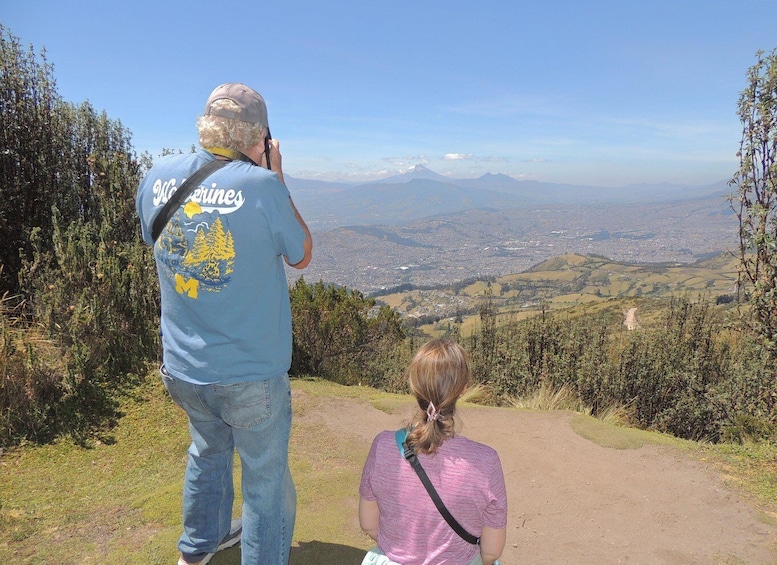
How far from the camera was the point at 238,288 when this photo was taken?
1650 millimetres

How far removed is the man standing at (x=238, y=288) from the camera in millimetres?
1629

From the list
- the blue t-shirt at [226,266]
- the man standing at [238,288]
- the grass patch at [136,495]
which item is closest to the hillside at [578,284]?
the grass patch at [136,495]

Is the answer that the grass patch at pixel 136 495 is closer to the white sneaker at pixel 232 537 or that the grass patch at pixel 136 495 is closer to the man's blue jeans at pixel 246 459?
the white sneaker at pixel 232 537

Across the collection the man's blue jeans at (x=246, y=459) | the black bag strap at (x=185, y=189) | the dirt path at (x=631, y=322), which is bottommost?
the dirt path at (x=631, y=322)

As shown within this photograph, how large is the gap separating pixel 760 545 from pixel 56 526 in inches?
153

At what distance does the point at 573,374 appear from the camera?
243 inches

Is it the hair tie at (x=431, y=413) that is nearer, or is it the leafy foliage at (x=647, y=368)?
the hair tie at (x=431, y=413)

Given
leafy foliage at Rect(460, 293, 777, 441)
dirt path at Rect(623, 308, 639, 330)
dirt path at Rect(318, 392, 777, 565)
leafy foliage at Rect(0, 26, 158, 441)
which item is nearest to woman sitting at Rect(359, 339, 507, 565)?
dirt path at Rect(318, 392, 777, 565)

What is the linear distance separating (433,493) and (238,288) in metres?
0.92

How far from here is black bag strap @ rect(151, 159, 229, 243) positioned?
166 centimetres

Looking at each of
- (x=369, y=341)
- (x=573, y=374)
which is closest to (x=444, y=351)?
(x=573, y=374)

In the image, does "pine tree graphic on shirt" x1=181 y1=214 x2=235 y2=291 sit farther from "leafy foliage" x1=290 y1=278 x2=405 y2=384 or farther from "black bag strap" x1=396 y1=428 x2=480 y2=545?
"leafy foliage" x1=290 y1=278 x2=405 y2=384

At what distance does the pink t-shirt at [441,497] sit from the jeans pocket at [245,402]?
0.43 m

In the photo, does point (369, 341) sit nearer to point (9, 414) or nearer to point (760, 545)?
point (9, 414)
